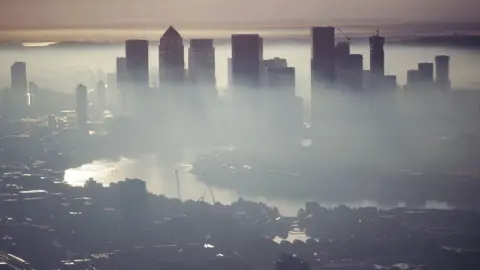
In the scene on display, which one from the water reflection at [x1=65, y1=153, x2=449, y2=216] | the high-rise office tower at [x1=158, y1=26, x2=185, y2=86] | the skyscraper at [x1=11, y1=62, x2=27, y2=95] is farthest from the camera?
the skyscraper at [x1=11, y1=62, x2=27, y2=95]

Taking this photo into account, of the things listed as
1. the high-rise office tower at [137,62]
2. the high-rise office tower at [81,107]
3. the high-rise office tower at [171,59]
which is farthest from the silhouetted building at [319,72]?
Result: the high-rise office tower at [81,107]

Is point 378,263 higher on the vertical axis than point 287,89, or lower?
lower

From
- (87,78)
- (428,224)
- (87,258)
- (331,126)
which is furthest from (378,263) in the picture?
(87,78)

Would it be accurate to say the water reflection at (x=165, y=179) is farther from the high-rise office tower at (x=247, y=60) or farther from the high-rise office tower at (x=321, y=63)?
the high-rise office tower at (x=321, y=63)

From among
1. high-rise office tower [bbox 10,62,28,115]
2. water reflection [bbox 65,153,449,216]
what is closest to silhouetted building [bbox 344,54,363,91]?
water reflection [bbox 65,153,449,216]

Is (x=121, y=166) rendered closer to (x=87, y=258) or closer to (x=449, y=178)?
(x=87, y=258)

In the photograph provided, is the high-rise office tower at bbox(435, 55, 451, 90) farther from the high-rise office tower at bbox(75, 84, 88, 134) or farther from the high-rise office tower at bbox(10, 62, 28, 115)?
the high-rise office tower at bbox(10, 62, 28, 115)
